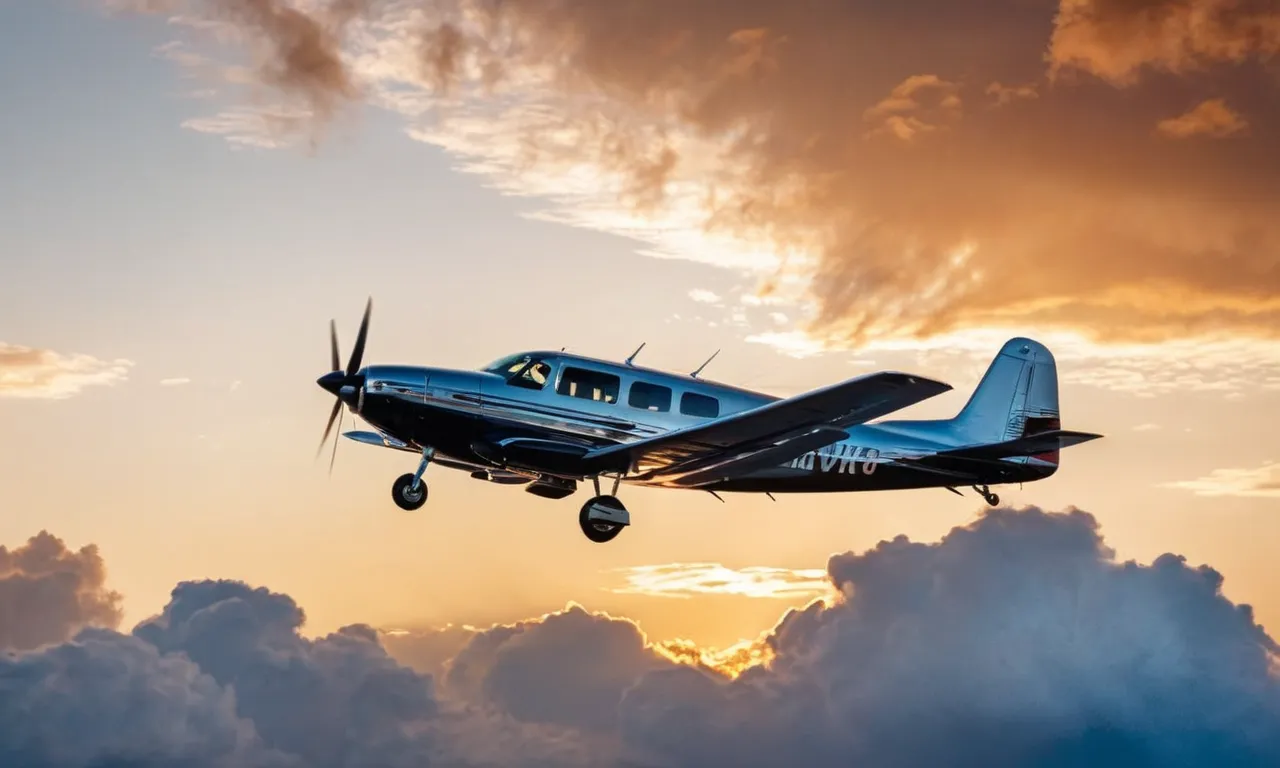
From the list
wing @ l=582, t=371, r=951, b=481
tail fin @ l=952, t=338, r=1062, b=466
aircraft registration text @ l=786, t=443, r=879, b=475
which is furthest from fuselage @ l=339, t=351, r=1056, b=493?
tail fin @ l=952, t=338, r=1062, b=466

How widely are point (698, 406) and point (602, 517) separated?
283 centimetres

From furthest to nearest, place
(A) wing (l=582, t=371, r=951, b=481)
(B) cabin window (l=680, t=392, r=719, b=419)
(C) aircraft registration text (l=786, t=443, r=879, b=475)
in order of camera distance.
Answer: (C) aircraft registration text (l=786, t=443, r=879, b=475)
(B) cabin window (l=680, t=392, r=719, b=419)
(A) wing (l=582, t=371, r=951, b=481)

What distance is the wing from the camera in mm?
21375

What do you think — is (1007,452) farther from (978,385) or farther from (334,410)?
(334,410)

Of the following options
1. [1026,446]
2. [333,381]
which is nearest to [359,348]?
[333,381]

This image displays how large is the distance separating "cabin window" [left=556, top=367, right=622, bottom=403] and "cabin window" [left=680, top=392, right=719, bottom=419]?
4.35 ft

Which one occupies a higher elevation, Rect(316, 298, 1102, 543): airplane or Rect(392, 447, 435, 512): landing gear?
Rect(316, 298, 1102, 543): airplane

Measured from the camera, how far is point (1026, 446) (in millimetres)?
26984

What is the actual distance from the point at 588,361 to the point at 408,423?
362 centimetres

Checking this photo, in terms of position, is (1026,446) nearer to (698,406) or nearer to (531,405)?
(698,406)

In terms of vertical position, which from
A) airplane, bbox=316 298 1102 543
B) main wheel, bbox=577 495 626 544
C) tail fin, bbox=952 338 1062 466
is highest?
tail fin, bbox=952 338 1062 466

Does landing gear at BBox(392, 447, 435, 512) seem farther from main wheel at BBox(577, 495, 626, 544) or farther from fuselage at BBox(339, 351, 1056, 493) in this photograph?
main wheel at BBox(577, 495, 626, 544)

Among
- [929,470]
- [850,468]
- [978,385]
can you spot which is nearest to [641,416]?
[850,468]

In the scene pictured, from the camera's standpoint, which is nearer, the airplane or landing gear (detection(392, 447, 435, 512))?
the airplane
